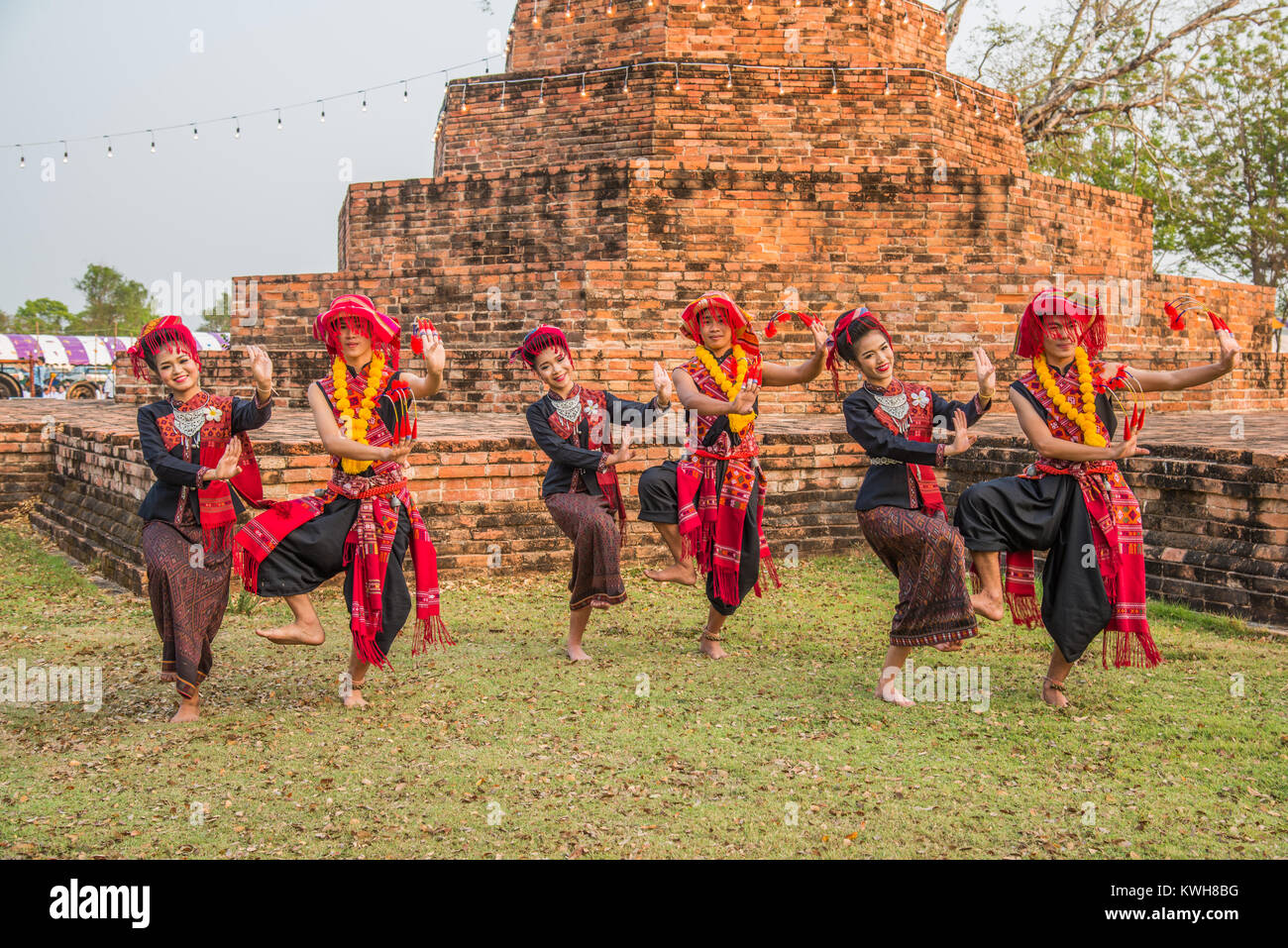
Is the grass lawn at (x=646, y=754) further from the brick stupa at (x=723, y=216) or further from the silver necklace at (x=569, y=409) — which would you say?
the brick stupa at (x=723, y=216)

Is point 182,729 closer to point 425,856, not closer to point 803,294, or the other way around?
point 425,856

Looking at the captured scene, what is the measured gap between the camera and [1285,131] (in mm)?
23766

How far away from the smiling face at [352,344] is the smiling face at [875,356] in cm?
220

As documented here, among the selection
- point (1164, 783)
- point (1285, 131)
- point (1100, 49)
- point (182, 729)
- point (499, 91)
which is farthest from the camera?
point (1285, 131)

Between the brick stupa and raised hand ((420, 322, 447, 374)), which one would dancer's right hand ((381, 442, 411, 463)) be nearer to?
raised hand ((420, 322, 447, 374))

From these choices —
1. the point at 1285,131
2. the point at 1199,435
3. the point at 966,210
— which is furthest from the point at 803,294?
the point at 1285,131

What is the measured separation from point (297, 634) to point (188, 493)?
779 mm

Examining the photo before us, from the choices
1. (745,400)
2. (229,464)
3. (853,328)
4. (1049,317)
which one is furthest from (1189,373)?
(229,464)

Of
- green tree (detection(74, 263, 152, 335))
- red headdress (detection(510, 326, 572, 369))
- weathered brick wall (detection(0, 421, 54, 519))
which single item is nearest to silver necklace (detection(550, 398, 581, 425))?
red headdress (detection(510, 326, 572, 369))

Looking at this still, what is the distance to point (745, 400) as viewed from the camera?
Result: 518 cm

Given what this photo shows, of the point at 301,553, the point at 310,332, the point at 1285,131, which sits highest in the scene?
the point at 1285,131

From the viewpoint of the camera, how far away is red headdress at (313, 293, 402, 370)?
14.7 ft

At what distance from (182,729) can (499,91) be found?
1268 cm

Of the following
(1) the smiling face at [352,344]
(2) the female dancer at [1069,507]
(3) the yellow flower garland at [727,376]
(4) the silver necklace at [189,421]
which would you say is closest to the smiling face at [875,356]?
(2) the female dancer at [1069,507]
